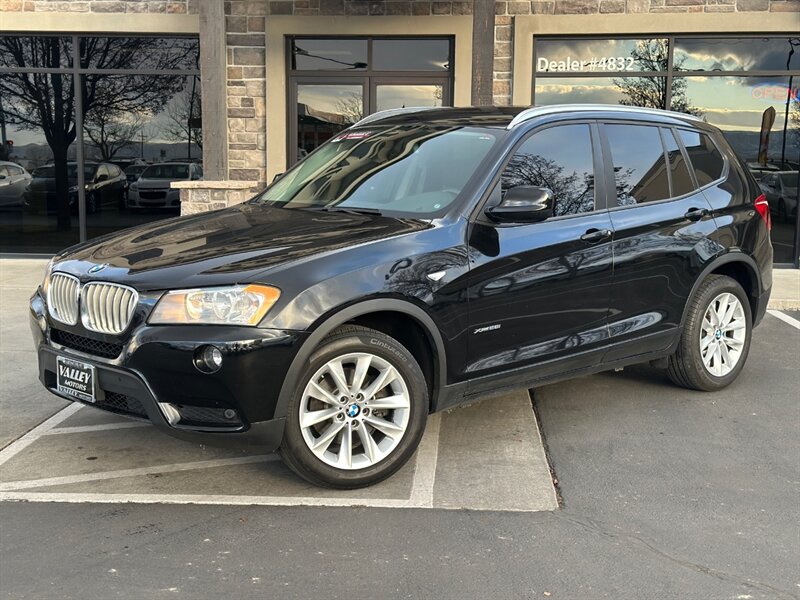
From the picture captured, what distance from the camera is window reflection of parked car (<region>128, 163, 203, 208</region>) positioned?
11.7 meters

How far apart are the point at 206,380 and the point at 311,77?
27.8ft

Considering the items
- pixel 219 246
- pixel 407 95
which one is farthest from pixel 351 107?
pixel 219 246

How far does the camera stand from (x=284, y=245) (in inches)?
152

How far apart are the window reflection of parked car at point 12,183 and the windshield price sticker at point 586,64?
24.6ft

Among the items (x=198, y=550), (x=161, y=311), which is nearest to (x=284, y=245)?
(x=161, y=311)

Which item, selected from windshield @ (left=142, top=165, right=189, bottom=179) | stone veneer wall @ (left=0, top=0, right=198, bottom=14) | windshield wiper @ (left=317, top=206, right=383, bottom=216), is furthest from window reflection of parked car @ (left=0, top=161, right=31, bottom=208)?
windshield wiper @ (left=317, top=206, right=383, bottom=216)

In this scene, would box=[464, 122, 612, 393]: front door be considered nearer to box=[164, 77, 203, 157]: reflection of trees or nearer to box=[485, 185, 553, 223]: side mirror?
box=[485, 185, 553, 223]: side mirror

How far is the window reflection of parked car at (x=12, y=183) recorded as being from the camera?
1181 centimetres

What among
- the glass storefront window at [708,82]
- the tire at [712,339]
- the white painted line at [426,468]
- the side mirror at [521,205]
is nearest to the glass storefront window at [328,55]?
the glass storefront window at [708,82]

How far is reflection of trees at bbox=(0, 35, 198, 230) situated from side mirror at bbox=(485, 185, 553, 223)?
27.5 ft

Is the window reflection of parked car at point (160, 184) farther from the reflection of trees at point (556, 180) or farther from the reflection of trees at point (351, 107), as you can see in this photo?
the reflection of trees at point (556, 180)

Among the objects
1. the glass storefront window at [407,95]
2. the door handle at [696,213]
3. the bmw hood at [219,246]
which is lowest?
the bmw hood at [219,246]

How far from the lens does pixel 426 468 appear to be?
426 centimetres

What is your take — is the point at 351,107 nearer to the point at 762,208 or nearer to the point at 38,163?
the point at 38,163
